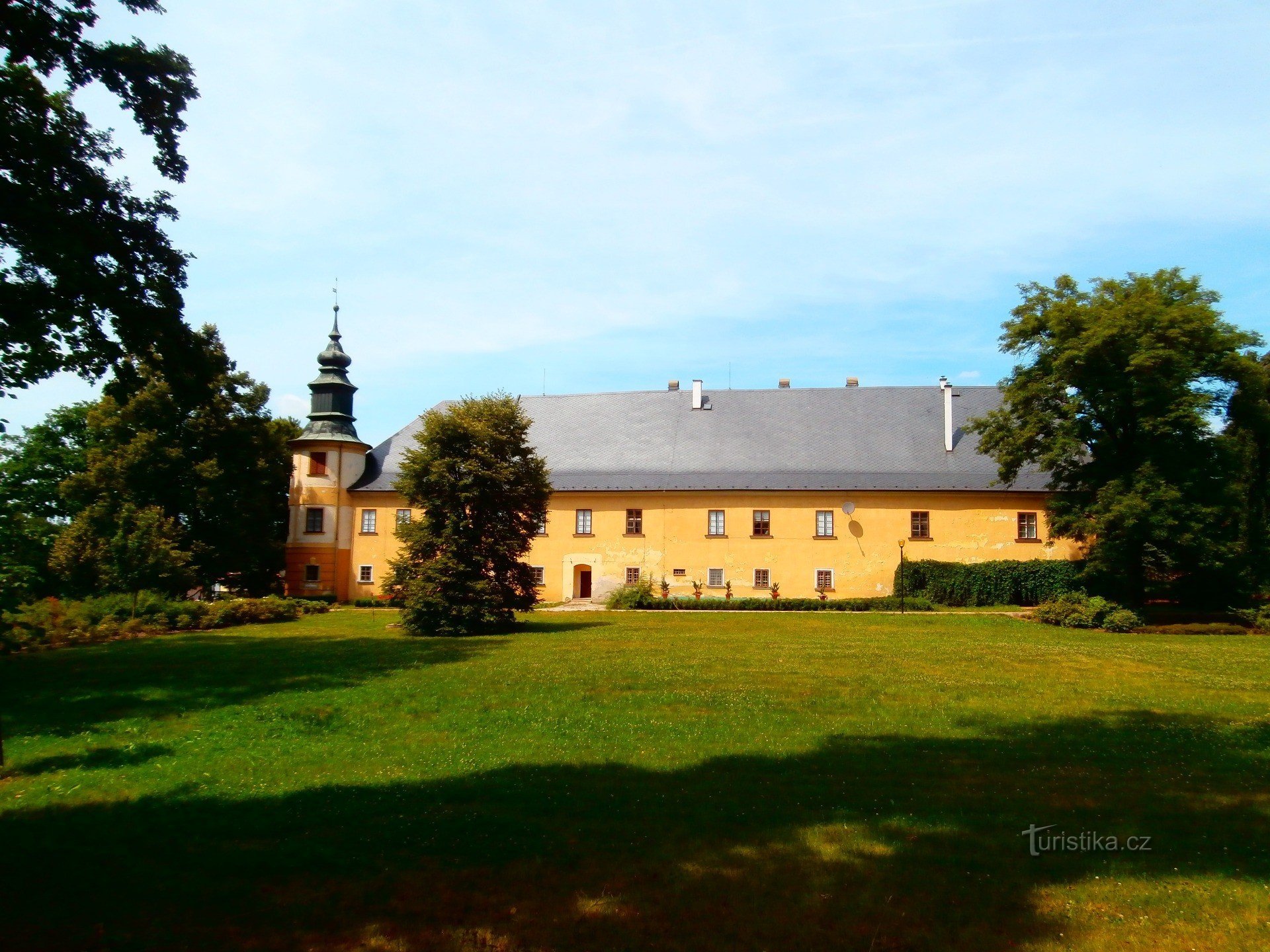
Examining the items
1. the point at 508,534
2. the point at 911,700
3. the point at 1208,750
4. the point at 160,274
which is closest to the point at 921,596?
the point at 508,534

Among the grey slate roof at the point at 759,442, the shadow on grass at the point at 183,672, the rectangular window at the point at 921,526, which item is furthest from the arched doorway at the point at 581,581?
the shadow on grass at the point at 183,672

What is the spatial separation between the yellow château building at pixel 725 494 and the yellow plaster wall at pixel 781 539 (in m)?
0.06

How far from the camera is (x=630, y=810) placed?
23.6ft

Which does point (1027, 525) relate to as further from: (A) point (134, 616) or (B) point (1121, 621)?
(A) point (134, 616)

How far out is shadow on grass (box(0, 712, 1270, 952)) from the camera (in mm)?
5090

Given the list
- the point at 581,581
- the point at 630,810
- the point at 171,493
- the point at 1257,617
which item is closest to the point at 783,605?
the point at 581,581

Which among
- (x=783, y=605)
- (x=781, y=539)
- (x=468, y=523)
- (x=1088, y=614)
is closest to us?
(x=468, y=523)

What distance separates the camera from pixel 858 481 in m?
38.9

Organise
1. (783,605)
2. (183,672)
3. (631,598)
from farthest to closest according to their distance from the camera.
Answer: (631,598)
(783,605)
(183,672)

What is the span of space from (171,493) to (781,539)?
2499cm

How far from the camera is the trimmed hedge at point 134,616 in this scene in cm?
2234

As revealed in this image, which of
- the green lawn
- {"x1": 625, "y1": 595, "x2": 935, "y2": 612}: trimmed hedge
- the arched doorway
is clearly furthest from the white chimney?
the green lawn

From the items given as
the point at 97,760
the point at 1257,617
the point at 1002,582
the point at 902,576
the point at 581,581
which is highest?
the point at 902,576

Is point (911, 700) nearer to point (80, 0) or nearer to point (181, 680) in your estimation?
point (181, 680)
